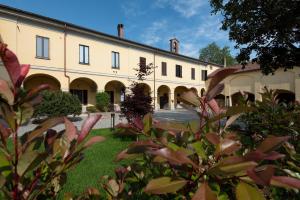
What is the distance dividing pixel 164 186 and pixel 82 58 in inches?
957

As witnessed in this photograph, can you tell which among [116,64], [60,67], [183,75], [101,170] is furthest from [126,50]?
[101,170]

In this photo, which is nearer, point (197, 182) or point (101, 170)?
point (197, 182)

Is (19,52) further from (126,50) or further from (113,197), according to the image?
(113,197)

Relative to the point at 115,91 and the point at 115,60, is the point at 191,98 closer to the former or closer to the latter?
the point at 115,60

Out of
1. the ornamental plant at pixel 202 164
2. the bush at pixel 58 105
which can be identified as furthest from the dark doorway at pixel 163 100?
the ornamental plant at pixel 202 164

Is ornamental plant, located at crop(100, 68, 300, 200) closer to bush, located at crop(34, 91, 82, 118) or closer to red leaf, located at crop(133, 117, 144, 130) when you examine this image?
red leaf, located at crop(133, 117, 144, 130)

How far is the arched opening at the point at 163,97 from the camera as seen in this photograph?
34812 mm

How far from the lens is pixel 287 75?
2802cm

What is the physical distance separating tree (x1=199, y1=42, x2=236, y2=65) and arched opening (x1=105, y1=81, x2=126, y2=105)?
46.6m

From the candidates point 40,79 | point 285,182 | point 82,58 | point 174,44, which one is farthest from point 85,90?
point 285,182

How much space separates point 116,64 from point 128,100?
16.0m

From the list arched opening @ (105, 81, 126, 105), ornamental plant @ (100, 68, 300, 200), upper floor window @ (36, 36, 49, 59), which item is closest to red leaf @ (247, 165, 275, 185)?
ornamental plant @ (100, 68, 300, 200)

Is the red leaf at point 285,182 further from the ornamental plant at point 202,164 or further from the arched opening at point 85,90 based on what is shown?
the arched opening at point 85,90

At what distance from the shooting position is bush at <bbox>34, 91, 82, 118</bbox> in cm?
1675
